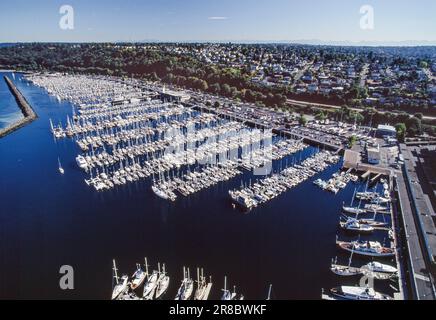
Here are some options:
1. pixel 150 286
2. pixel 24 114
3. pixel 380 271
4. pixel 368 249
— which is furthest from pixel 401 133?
pixel 24 114

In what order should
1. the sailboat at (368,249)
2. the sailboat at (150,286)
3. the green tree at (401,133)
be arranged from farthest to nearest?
the green tree at (401,133) < the sailboat at (368,249) < the sailboat at (150,286)

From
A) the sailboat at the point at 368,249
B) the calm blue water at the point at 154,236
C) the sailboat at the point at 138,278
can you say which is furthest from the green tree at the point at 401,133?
the sailboat at the point at 138,278

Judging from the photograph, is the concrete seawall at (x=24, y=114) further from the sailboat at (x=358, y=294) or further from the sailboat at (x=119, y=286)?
the sailboat at (x=358, y=294)

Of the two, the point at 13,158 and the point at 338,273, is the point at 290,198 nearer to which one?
the point at 338,273

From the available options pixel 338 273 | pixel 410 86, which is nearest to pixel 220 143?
pixel 338 273

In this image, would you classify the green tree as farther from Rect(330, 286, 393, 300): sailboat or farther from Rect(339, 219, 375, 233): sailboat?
Rect(330, 286, 393, 300): sailboat
